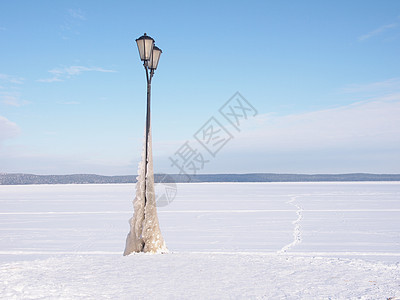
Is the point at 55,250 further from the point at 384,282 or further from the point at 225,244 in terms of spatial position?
the point at 384,282

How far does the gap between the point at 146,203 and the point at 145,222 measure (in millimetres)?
375

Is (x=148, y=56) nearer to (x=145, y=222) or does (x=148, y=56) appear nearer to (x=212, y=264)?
(x=145, y=222)

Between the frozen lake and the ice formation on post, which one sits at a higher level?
the ice formation on post

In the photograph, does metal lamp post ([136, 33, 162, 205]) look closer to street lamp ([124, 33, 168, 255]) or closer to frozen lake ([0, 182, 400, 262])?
street lamp ([124, 33, 168, 255])

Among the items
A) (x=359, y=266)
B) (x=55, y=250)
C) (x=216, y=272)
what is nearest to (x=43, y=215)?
(x=55, y=250)

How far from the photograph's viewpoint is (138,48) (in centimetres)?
756

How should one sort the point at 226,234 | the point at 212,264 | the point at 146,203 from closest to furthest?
the point at 212,264
the point at 146,203
the point at 226,234

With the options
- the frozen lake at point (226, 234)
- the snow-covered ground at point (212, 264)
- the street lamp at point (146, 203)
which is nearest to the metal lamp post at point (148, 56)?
the street lamp at point (146, 203)

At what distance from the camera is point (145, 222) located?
7.23 meters

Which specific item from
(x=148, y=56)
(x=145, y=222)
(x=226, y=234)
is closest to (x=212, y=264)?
(x=145, y=222)

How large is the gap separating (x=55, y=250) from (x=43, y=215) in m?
8.20

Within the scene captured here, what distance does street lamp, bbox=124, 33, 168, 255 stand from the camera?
7.14 meters

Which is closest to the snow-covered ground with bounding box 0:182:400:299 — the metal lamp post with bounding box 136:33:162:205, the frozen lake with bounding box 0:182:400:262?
the frozen lake with bounding box 0:182:400:262

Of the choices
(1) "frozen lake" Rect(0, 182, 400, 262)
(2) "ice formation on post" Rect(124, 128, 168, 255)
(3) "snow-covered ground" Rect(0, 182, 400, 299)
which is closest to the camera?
(3) "snow-covered ground" Rect(0, 182, 400, 299)
